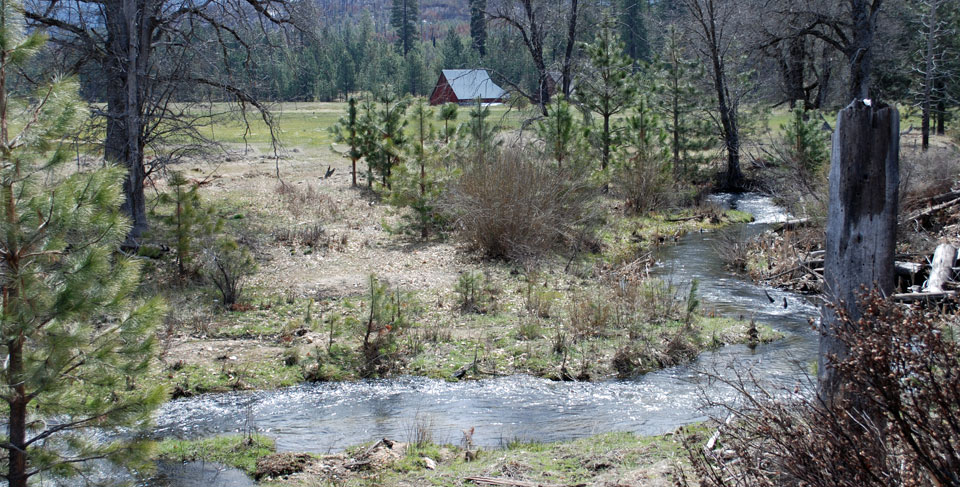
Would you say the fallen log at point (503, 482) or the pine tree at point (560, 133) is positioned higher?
the pine tree at point (560, 133)

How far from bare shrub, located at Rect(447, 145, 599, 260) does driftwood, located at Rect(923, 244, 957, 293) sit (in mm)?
6029

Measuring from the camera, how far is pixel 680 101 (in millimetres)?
24656

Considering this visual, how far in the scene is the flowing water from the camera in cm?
705

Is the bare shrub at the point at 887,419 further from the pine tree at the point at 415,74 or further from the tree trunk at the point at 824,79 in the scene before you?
the pine tree at the point at 415,74

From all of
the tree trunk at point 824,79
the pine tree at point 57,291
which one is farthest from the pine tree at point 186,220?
the tree trunk at point 824,79

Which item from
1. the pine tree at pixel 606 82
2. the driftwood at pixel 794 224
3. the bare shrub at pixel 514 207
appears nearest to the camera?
the bare shrub at pixel 514 207

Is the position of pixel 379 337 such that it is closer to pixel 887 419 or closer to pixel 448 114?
pixel 887 419

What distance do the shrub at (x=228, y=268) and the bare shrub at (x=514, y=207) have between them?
14.5 ft

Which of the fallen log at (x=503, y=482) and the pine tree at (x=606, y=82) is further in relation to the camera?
the pine tree at (x=606, y=82)

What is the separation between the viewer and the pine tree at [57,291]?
4309 millimetres

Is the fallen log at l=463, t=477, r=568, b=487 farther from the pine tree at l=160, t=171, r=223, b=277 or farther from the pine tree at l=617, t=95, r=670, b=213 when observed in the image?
the pine tree at l=617, t=95, r=670, b=213

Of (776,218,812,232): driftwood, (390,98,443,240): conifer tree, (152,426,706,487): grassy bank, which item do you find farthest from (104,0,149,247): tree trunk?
(776,218,812,232): driftwood

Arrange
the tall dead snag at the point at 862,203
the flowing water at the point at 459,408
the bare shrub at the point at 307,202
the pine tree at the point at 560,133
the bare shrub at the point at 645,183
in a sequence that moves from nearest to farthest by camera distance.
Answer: the tall dead snag at the point at 862,203 → the flowing water at the point at 459,408 → the bare shrub at the point at 307,202 → the pine tree at the point at 560,133 → the bare shrub at the point at 645,183

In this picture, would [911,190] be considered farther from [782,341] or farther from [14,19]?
[14,19]
